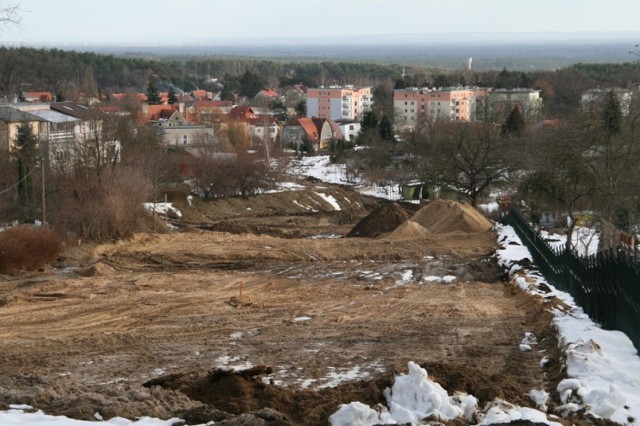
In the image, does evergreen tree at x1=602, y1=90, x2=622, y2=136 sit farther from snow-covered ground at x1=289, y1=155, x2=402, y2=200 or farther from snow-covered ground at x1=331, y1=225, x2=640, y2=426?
snow-covered ground at x1=289, y1=155, x2=402, y2=200

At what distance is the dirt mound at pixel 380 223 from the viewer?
3666 centimetres

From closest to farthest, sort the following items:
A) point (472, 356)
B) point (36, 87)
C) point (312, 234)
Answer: point (472, 356), point (312, 234), point (36, 87)

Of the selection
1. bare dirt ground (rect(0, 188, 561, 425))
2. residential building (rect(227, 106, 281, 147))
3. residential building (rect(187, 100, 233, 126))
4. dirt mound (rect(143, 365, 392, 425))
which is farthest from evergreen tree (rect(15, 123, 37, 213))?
residential building (rect(187, 100, 233, 126))

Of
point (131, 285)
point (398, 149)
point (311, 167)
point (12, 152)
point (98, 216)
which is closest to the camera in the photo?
point (131, 285)

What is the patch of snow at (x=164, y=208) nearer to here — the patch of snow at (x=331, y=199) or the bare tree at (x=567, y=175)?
the patch of snow at (x=331, y=199)

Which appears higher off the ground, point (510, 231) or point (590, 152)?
point (590, 152)

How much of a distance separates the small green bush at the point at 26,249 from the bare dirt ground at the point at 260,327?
627 millimetres

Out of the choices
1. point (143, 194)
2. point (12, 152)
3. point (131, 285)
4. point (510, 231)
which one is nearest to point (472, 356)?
point (131, 285)

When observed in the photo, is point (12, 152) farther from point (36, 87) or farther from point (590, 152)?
point (36, 87)

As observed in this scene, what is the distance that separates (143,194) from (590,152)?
58.5 feet

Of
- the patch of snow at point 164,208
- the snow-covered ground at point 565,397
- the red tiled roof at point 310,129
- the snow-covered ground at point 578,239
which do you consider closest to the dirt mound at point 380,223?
the snow-covered ground at point 578,239

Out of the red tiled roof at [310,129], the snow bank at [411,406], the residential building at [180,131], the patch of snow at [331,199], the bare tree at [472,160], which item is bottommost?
the patch of snow at [331,199]

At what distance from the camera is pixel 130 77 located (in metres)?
175

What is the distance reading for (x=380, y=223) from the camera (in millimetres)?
37000
